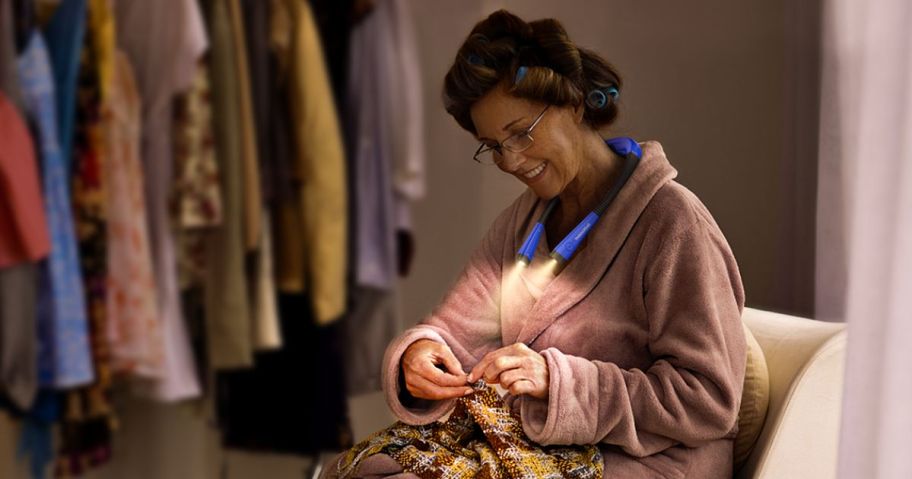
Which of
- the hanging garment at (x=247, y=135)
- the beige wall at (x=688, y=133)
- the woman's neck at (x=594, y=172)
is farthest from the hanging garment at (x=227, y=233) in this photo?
the woman's neck at (x=594, y=172)

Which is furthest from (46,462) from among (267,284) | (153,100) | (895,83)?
(895,83)

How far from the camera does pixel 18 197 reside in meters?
1.00

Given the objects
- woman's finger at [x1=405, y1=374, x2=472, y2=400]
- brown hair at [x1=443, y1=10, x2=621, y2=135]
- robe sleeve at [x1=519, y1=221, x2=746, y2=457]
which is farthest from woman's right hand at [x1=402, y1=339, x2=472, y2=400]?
brown hair at [x1=443, y1=10, x2=621, y2=135]

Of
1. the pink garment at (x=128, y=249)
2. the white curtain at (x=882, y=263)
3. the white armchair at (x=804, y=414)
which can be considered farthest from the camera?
the white armchair at (x=804, y=414)

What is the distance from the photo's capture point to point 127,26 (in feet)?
3.53

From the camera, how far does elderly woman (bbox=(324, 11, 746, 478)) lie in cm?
118

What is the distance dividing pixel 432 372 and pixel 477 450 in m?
0.11

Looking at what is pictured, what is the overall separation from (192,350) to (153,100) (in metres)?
0.28

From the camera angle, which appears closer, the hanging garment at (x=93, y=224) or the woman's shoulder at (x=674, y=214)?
the hanging garment at (x=93, y=224)

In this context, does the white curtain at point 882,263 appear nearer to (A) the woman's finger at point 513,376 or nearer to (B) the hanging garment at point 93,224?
(A) the woman's finger at point 513,376

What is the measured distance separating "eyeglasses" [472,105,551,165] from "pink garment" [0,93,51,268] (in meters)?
0.52

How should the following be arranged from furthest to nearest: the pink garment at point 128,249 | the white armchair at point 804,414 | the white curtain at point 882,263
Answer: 1. the white armchair at point 804,414
2. the pink garment at point 128,249
3. the white curtain at point 882,263

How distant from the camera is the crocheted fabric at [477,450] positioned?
3.95 ft

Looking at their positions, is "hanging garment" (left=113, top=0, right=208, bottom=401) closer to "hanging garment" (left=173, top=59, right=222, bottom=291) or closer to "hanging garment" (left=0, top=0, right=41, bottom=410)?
"hanging garment" (left=173, top=59, right=222, bottom=291)
